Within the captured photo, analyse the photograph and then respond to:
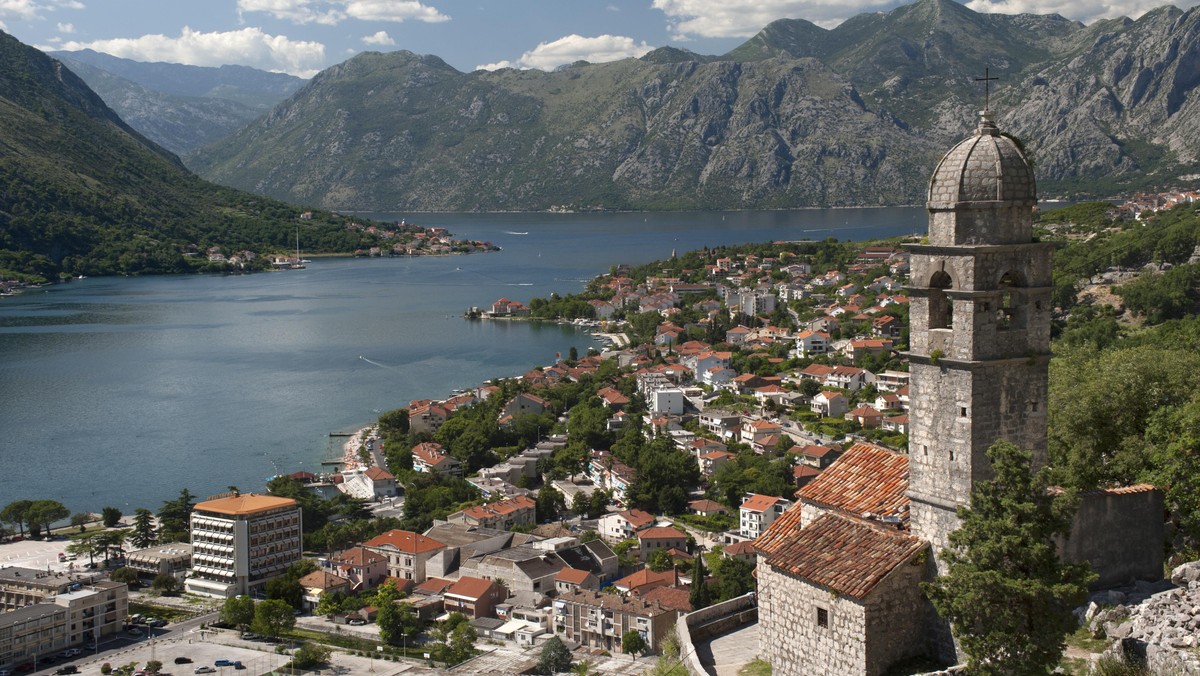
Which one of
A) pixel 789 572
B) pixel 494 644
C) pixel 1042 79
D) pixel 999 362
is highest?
pixel 1042 79

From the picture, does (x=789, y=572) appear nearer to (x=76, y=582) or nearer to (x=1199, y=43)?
(x=76, y=582)

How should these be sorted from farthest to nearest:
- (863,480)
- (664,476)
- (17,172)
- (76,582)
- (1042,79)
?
(1042,79)
(17,172)
(664,476)
(76,582)
(863,480)

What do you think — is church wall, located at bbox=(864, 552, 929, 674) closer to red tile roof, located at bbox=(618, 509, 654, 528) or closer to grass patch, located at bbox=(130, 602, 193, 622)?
red tile roof, located at bbox=(618, 509, 654, 528)

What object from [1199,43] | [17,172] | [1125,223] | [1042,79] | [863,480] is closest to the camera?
[863,480]

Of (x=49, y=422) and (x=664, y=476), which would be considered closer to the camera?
(x=664, y=476)

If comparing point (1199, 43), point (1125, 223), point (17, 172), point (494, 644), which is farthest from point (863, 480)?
point (1199, 43)

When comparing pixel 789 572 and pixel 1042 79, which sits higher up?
pixel 1042 79

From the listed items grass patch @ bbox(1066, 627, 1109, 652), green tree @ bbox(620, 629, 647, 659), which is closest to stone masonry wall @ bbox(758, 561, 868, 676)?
grass patch @ bbox(1066, 627, 1109, 652)
